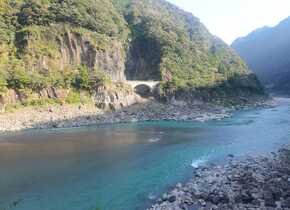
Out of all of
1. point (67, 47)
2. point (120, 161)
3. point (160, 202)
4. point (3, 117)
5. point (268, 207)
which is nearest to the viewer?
point (268, 207)

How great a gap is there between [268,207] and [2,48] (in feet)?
244

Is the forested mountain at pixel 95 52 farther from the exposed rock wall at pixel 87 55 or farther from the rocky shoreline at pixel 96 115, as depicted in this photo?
the rocky shoreline at pixel 96 115

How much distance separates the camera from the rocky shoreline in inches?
2753

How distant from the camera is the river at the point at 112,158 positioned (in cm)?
2916

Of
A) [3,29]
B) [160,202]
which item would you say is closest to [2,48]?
[3,29]

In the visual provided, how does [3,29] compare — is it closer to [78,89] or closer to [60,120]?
[78,89]

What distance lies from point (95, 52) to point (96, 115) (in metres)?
23.0

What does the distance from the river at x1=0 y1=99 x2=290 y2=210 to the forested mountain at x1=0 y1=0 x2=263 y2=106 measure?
22.1 m

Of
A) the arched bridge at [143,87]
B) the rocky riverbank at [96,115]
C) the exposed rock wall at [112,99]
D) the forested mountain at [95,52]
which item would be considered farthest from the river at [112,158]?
the arched bridge at [143,87]

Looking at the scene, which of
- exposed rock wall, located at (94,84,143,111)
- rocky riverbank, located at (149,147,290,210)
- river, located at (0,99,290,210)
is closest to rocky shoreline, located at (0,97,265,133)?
exposed rock wall, located at (94,84,143,111)

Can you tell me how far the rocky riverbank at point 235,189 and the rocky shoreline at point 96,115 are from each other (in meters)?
42.5

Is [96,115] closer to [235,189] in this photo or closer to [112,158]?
[112,158]

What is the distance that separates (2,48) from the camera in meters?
83.9

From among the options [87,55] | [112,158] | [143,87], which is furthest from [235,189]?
[87,55]
